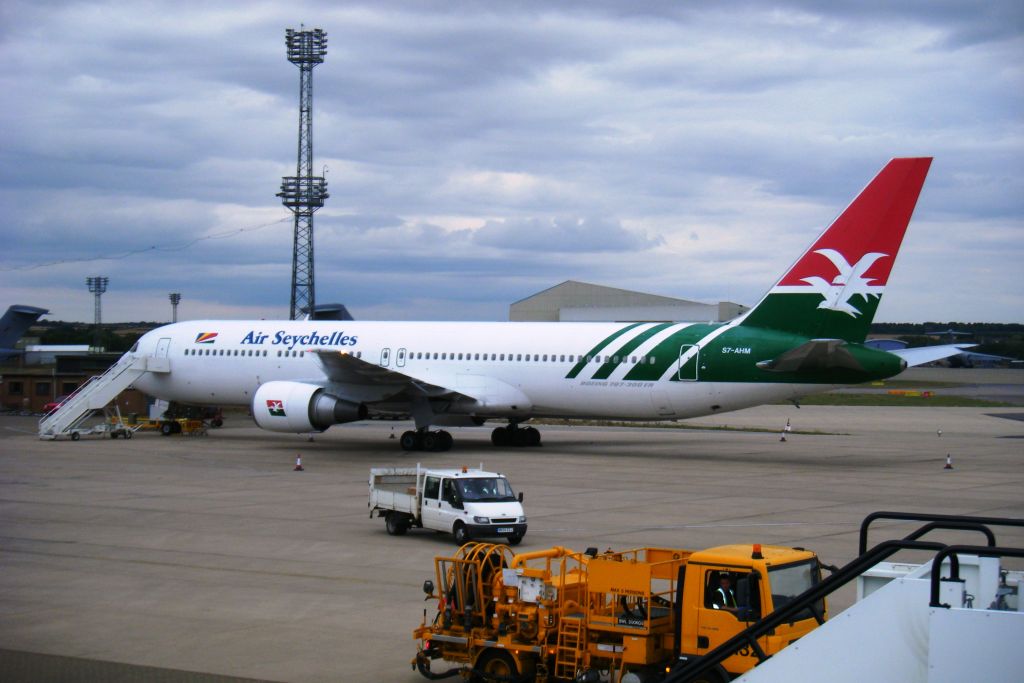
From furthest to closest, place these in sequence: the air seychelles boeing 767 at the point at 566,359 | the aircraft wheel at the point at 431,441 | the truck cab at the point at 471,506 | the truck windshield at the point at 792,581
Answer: the aircraft wheel at the point at 431,441 → the air seychelles boeing 767 at the point at 566,359 → the truck cab at the point at 471,506 → the truck windshield at the point at 792,581

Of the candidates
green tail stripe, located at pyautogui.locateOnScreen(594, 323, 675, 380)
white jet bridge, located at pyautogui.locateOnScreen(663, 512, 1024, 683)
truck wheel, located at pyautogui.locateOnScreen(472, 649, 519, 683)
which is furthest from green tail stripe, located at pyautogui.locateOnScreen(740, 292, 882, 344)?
white jet bridge, located at pyautogui.locateOnScreen(663, 512, 1024, 683)

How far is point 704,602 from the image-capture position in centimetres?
1018

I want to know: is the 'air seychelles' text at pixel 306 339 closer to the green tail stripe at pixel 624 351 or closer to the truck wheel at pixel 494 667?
the green tail stripe at pixel 624 351

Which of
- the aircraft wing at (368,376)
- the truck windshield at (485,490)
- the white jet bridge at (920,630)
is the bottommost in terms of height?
the truck windshield at (485,490)

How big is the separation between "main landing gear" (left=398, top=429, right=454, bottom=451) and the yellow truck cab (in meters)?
26.9

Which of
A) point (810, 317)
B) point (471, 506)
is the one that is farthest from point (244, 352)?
point (471, 506)

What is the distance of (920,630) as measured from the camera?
5492 millimetres

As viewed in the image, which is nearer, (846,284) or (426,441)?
(846,284)

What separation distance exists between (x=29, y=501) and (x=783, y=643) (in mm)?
19571

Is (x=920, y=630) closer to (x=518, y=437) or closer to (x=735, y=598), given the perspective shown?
(x=735, y=598)

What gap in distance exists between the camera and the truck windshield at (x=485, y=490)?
19.6 metres

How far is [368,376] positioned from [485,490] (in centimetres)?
1659

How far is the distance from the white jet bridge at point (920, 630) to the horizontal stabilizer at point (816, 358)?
24.1 m

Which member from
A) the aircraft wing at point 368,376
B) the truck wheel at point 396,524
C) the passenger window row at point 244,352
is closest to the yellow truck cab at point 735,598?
the truck wheel at point 396,524
